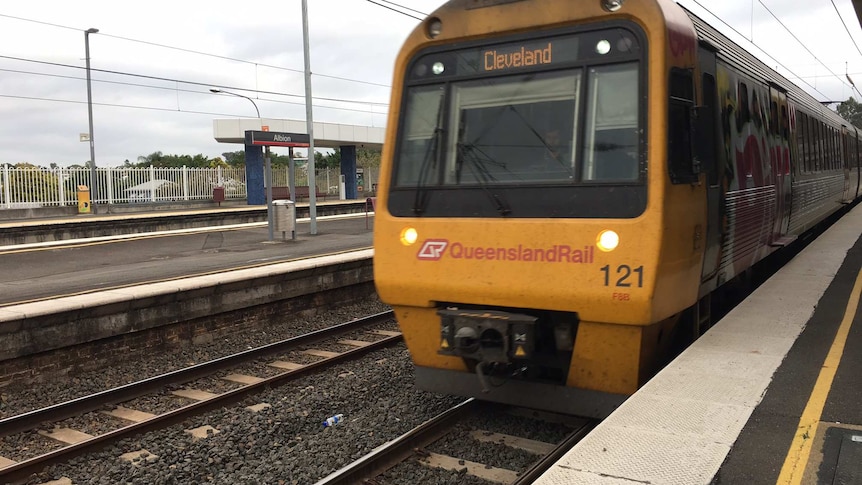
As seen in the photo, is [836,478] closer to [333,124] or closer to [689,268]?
[689,268]

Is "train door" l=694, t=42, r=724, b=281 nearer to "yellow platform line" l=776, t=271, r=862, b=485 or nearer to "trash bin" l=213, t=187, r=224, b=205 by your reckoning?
"yellow platform line" l=776, t=271, r=862, b=485

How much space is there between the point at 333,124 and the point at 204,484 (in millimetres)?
31244

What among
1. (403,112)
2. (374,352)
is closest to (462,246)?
A: (403,112)

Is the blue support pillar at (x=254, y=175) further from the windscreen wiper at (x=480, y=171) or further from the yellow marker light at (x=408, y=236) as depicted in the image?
the windscreen wiper at (x=480, y=171)

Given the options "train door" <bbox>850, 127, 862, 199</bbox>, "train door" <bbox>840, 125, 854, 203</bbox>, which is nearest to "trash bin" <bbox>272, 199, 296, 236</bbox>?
"train door" <bbox>840, 125, 854, 203</bbox>

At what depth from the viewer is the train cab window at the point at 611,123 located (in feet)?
14.9

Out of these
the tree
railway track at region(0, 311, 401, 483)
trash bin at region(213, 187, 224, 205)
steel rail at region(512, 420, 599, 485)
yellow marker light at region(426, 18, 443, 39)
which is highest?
the tree

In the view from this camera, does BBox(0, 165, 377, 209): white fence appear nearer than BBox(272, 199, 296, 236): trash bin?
No

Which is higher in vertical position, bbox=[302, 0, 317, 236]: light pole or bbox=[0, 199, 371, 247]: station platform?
bbox=[302, 0, 317, 236]: light pole

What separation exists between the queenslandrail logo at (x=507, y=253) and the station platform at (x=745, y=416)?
0.93 meters

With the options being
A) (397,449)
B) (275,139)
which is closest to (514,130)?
(397,449)

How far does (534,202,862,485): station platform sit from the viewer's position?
3.24 m

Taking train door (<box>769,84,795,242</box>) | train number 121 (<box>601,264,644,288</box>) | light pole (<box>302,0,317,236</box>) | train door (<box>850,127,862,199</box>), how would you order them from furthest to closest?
1. light pole (<box>302,0,317,236</box>)
2. train door (<box>850,127,862,199</box>)
3. train door (<box>769,84,795,242</box>)
4. train number 121 (<box>601,264,644,288</box>)

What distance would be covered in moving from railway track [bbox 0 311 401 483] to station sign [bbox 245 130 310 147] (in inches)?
345
